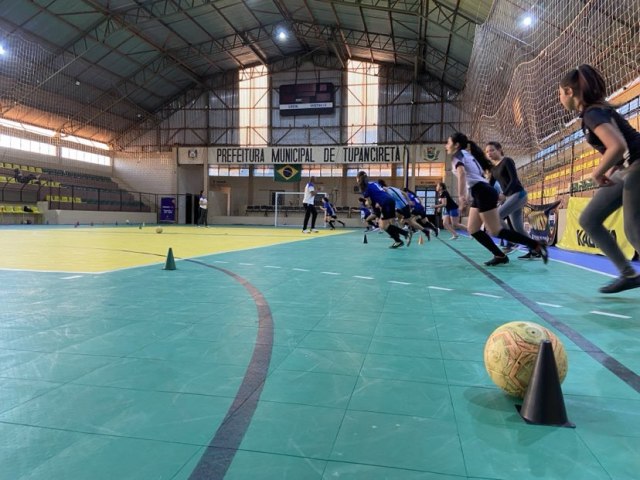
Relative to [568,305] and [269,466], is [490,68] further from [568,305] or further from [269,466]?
[269,466]

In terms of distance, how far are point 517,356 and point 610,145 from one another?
7.28ft

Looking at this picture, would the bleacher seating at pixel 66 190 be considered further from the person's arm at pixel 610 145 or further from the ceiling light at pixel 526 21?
the person's arm at pixel 610 145

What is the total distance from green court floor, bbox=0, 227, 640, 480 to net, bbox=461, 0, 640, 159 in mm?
7883

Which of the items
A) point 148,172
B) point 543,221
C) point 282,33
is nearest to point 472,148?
point 543,221

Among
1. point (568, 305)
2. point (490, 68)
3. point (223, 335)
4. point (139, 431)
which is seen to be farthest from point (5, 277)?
point (490, 68)

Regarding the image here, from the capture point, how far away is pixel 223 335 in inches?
120

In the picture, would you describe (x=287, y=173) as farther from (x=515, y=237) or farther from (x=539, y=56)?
(x=515, y=237)

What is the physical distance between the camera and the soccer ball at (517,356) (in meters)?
1.99

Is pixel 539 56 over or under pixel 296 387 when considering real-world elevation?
over

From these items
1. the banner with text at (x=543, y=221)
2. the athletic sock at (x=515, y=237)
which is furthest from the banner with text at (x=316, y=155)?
the athletic sock at (x=515, y=237)

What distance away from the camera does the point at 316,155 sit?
34875 mm

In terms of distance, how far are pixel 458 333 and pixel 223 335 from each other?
166 centimetres

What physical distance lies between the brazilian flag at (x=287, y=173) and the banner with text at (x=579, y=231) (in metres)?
26.0

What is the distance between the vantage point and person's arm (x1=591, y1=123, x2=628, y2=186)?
330cm
